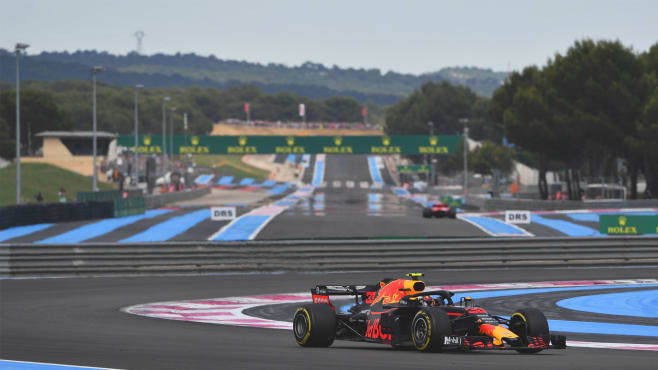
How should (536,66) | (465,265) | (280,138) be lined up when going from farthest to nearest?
(280,138) < (536,66) < (465,265)

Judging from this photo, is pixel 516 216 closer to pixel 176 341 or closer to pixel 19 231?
pixel 19 231

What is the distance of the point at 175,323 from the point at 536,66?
261 ft

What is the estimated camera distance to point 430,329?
10.7m

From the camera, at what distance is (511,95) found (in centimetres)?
9162

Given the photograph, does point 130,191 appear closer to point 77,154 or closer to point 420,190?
point 420,190

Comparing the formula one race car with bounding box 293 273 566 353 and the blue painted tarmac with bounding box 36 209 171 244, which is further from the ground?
the formula one race car with bounding box 293 273 566 353

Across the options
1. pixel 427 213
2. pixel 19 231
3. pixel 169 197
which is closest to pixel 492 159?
pixel 169 197

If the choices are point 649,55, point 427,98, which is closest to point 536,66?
point 649,55

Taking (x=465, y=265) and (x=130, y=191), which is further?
(x=130, y=191)

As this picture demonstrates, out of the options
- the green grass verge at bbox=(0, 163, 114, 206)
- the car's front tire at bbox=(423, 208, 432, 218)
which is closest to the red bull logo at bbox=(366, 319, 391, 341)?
the car's front tire at bbox=(423, 208, 432, 218)

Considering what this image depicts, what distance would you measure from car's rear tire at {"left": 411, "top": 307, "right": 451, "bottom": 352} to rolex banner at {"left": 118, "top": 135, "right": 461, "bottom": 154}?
107 m

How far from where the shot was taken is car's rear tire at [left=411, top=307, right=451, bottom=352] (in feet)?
35.0

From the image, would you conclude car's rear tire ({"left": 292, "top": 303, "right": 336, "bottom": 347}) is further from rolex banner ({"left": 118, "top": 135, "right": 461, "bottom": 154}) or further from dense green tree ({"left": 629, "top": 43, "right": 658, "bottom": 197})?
rolex banner ({"left": 118, "top": 135, "right": 461, "bottom": 154})

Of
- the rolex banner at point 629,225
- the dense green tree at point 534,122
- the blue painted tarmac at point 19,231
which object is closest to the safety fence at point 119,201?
the blue painted tarmac at point 19,231
